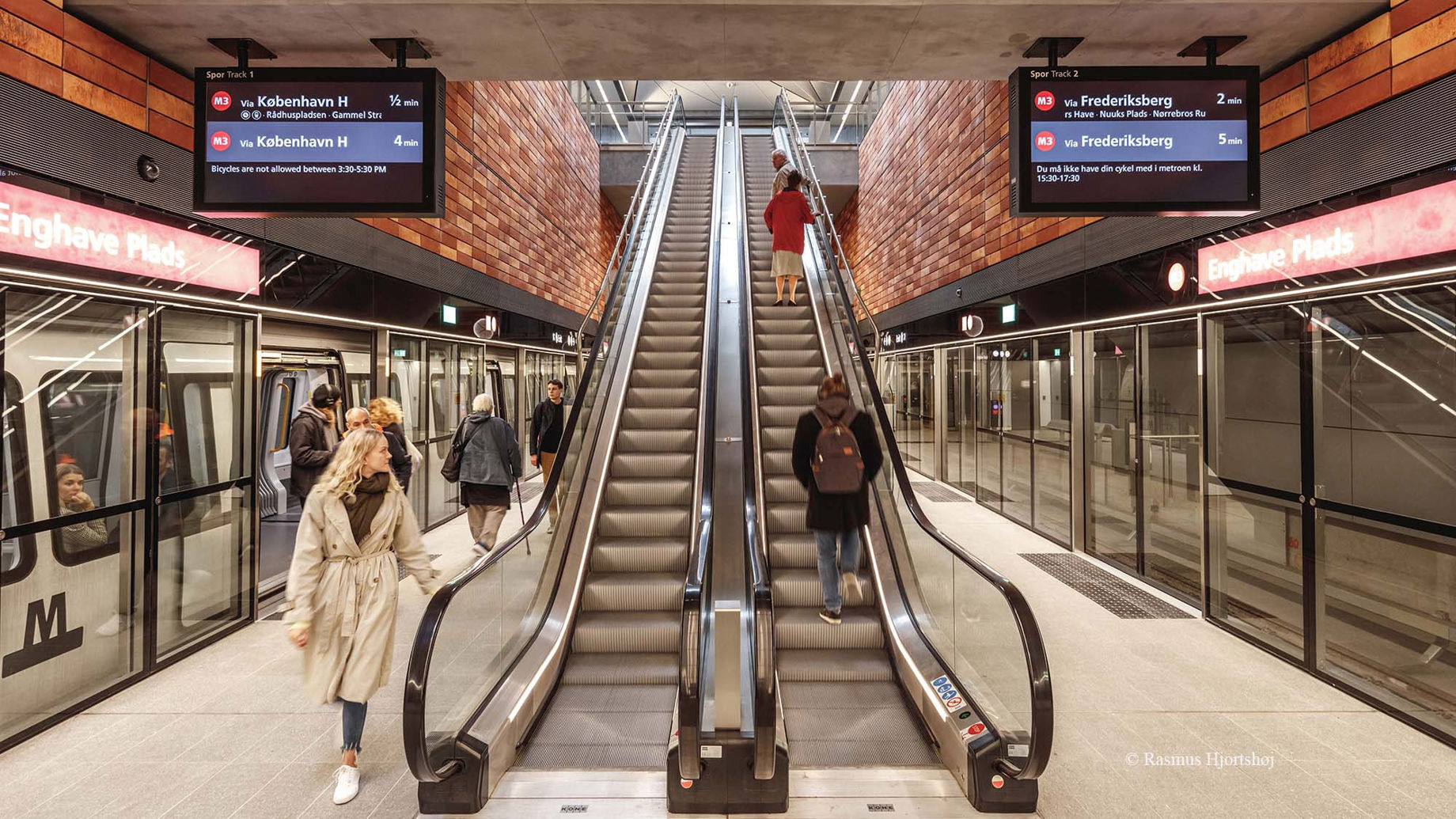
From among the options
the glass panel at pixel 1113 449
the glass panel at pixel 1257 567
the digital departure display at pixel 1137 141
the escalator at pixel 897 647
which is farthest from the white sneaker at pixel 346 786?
the glass panel at pixel 1113 449

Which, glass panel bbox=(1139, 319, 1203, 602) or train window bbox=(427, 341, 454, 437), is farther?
train window bbox=(427, 341, 454, 437)

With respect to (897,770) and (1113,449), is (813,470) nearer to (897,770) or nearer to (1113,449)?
(897,770)

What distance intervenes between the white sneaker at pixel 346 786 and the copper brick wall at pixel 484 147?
12.7 ft

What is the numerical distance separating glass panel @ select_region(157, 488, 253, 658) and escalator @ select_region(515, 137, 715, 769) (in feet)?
9.17

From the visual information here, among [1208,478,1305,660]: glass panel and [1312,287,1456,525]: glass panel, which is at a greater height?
[1312,287,1456,525]: glass panel

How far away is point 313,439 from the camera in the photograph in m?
5.09

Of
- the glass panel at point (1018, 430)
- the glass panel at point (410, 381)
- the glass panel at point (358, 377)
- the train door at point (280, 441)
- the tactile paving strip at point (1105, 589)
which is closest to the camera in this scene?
the tactile paving strip at point (1105, 589)

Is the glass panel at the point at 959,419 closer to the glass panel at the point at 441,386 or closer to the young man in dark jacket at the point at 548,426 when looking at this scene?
the young man in dark jacket at the point at 548,426

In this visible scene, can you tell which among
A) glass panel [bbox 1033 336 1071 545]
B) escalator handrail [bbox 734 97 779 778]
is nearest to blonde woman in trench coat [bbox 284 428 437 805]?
escalator handrail [bbox 734 97 779 778]

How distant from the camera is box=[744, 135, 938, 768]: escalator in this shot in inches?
129

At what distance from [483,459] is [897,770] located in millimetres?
4255

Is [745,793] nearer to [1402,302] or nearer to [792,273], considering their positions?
[1402,302]

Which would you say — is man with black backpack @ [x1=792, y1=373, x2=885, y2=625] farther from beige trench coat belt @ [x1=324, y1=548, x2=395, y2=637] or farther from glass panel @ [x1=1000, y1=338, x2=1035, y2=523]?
glass panel @ [x1=1000, y1=338, x2=1035, y2=523]

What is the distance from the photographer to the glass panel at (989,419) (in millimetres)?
9031
